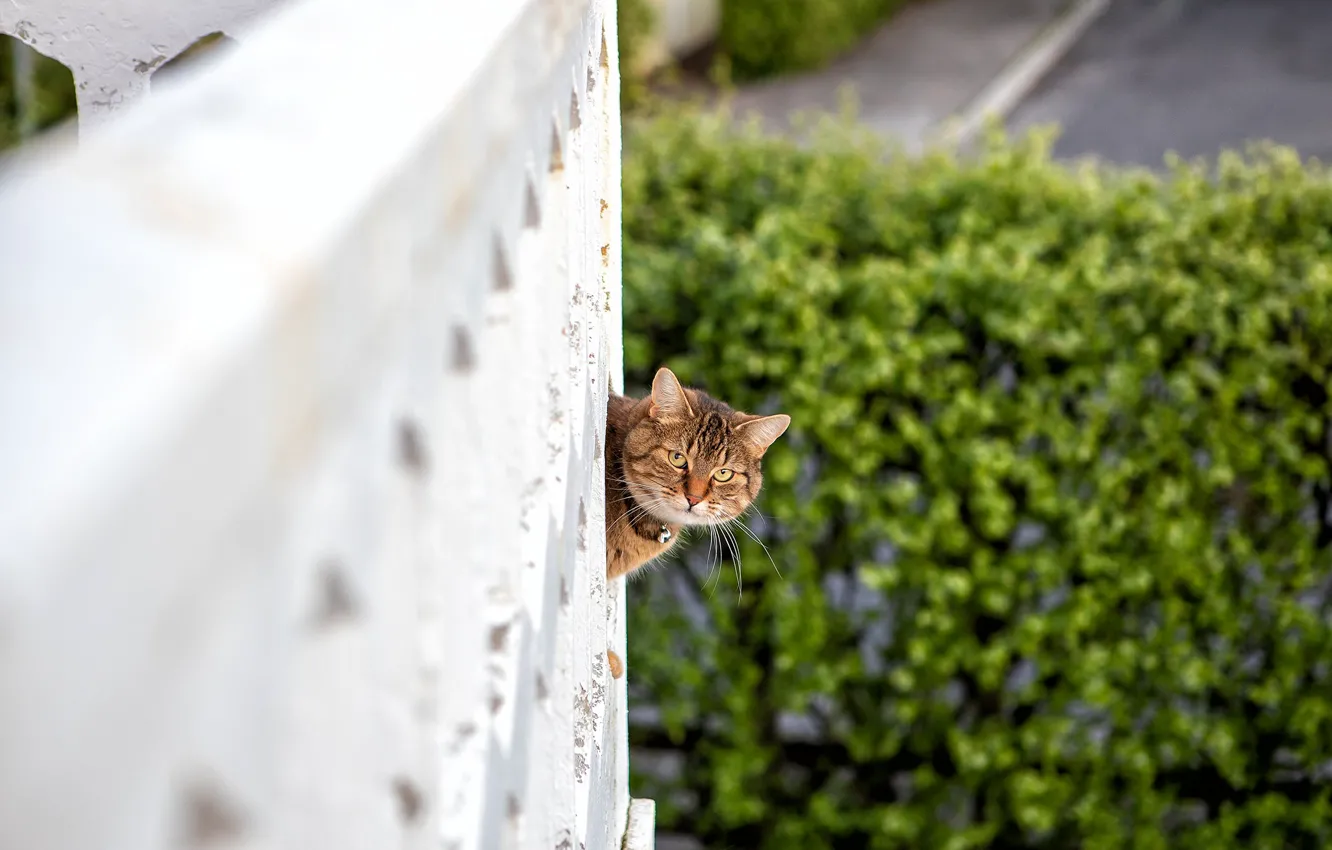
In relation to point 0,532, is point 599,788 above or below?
above

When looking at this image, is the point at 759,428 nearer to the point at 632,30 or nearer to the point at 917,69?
the point at 632,30

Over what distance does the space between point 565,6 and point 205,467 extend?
0.82m

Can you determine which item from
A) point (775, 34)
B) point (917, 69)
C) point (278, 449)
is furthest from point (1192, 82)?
point (278, 449)

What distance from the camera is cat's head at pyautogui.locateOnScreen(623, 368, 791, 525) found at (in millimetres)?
2707

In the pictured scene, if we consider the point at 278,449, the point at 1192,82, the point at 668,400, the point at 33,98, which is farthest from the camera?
the point at 1192,82

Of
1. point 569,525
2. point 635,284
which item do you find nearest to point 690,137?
point 635,284

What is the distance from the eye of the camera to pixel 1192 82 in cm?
1319

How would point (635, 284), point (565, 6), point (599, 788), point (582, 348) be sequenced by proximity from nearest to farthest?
point (565, 6) < point (582, 348) < point (599, 788) < point (635, 284)

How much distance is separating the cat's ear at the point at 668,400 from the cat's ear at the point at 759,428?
17 centimetres

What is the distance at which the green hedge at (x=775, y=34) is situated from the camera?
13125mm

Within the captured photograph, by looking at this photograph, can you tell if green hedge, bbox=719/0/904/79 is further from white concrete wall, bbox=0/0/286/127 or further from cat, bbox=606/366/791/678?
white concrete wall, bbox=0/0/286/127

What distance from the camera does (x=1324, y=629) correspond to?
13.4 ft

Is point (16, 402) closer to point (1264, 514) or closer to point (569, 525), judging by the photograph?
point (569, 525)

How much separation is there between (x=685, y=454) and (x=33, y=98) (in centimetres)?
731
